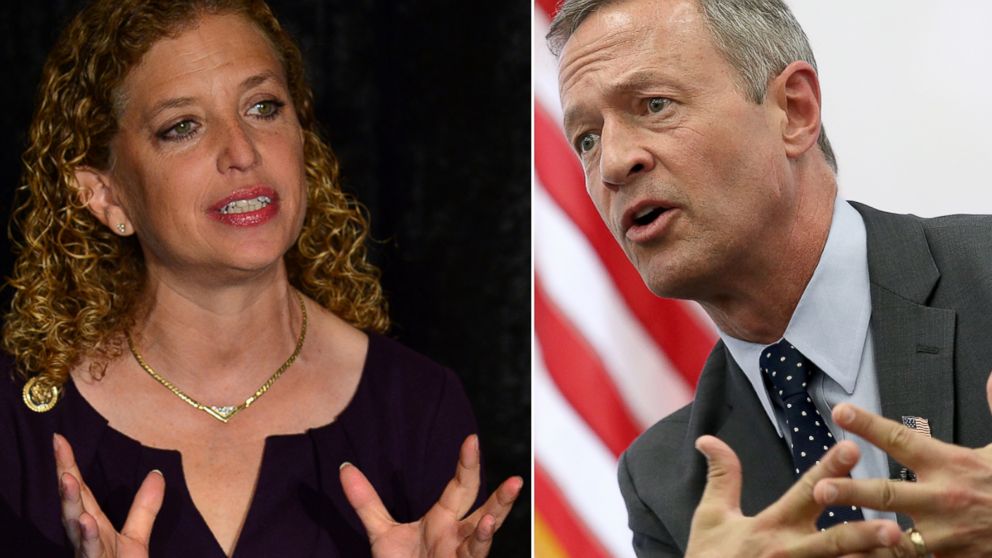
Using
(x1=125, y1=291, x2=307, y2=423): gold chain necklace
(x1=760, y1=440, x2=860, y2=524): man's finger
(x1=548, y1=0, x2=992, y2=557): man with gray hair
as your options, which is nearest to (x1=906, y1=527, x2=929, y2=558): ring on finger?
(x1=760, y1=440, x2=860, y2=524): man's finger

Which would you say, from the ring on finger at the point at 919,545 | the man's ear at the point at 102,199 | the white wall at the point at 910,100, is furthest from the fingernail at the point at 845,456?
the man's ear at the point at 102,199

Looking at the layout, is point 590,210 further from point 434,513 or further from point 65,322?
point 65,322

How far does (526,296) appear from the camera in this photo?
8.91ft

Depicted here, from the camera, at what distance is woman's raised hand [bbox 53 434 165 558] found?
1.96 metres

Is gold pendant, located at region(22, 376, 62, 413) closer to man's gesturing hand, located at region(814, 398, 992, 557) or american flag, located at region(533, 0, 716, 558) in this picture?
american flag, located at region(533, 0, 716, 558)

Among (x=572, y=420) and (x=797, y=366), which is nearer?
(x=797, y=366)

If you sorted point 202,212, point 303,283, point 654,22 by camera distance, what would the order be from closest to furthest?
point 654,22 → point 202,212 → point 303,283

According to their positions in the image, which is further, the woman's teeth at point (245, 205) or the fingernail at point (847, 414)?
the woman's teeth at point (245, 205)

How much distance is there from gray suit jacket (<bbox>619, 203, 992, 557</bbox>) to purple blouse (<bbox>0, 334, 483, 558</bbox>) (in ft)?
1.25

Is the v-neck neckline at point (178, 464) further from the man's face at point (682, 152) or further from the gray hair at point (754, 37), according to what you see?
the gray hair at point (754, 37)

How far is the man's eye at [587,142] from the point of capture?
2123 millimetres

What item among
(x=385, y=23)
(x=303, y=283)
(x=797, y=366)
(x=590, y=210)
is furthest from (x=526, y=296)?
(x=797, y=366)

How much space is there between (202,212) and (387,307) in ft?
1.71

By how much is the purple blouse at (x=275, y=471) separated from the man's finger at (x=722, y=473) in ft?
2.74
